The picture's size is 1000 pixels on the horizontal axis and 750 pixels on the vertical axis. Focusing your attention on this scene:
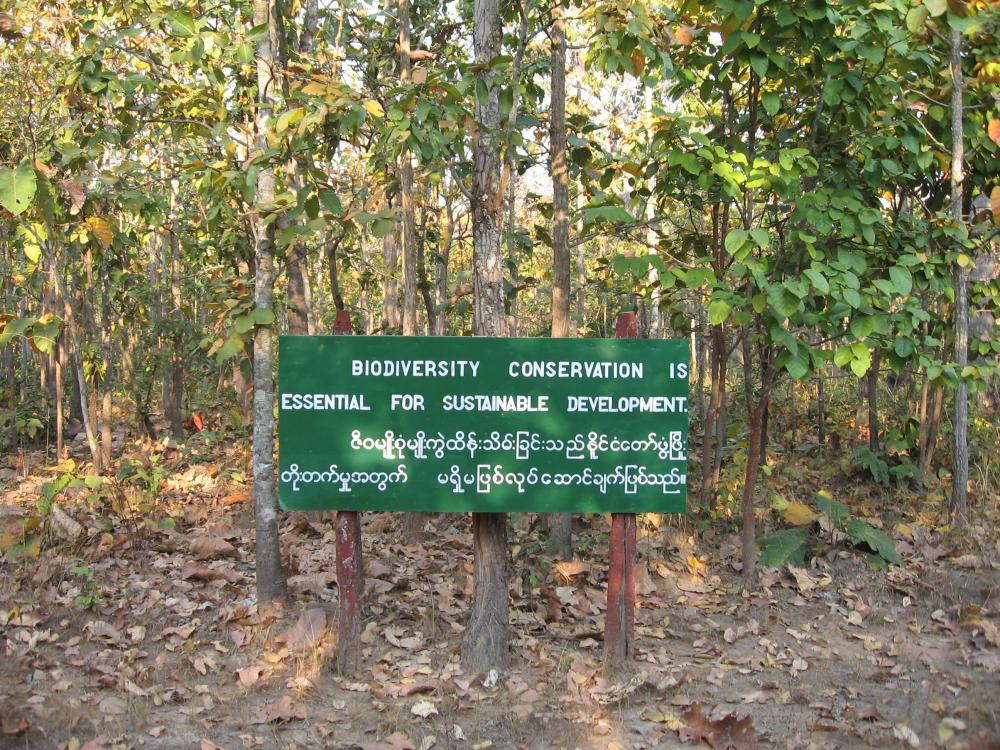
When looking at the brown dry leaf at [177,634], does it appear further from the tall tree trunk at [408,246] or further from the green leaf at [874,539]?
the green leaf at [874,539]

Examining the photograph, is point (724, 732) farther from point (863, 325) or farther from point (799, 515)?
point (799, 515)

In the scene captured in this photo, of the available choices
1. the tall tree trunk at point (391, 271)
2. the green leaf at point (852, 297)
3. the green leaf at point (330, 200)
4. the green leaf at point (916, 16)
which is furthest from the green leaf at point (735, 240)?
the tall tree trunk at point (391, 271)

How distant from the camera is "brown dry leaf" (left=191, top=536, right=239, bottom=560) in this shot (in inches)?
285

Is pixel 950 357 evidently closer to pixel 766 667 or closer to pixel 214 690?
pixel 766 667

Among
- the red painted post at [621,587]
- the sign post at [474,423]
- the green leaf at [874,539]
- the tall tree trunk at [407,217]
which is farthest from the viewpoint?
the tall tree trunk at [407,217]

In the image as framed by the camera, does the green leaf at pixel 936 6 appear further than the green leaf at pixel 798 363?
No

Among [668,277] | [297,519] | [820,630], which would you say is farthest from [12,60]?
[820,630]

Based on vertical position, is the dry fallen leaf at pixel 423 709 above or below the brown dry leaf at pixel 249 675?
below

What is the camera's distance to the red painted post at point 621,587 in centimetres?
533

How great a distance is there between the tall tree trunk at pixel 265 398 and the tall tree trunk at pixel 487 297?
4.79 ft

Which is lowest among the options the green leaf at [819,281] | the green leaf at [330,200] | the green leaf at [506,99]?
the green leaf at [819,281]

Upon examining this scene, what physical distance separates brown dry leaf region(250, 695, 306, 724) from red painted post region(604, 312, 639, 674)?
185cm

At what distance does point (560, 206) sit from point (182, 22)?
3392 millimetres

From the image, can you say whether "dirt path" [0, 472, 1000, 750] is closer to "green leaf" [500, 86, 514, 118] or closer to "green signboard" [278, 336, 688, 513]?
"green signboard" [278, 336, 688, 513]
